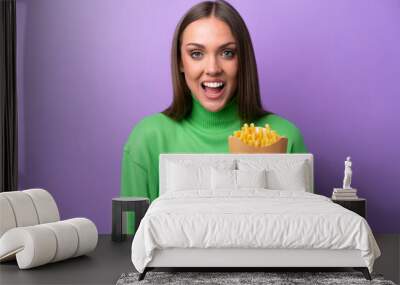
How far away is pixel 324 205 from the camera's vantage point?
15.8 ft

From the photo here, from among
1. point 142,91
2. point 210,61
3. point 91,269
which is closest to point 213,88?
point 210,61

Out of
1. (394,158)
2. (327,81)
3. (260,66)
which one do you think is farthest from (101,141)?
(394,158)

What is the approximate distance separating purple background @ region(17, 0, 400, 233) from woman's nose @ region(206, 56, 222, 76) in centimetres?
50

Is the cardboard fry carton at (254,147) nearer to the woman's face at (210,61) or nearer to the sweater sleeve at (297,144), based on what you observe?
the sweater sleeve at (297,144)

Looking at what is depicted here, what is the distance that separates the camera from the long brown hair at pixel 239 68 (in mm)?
6844

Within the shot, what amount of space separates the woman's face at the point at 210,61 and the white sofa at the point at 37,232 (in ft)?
6.66

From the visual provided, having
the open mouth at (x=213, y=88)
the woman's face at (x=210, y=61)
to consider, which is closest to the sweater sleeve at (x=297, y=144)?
the woman's face at (x=210, y=61)

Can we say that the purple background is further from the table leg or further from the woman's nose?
the table leg

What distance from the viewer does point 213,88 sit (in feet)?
22.7

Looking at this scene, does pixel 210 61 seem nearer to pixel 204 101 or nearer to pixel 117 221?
pixel 204 101

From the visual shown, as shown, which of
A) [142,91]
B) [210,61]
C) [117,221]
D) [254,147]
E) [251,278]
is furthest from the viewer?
[142,91]

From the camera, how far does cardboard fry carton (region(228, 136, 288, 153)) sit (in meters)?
6.34

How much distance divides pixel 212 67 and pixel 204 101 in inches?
13.7

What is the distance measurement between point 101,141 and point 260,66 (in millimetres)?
1772
